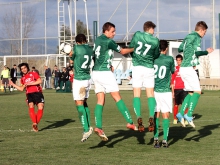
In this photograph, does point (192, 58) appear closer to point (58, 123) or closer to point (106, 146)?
point (106, 146)

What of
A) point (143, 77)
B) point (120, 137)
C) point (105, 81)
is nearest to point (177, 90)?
point (120, 137)

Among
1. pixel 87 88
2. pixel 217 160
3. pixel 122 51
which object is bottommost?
pixel 217 160

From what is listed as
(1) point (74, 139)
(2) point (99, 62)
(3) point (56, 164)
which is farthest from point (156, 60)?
(3) point (56, 164)

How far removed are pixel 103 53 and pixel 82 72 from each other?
0.71m

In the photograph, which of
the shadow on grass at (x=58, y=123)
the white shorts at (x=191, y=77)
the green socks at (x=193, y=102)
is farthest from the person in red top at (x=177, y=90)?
the green socks at (x=193, y=102)

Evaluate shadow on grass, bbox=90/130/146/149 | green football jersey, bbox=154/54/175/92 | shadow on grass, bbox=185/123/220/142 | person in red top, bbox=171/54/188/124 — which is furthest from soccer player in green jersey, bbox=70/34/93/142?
person in red top, bbox=171/54/188/124

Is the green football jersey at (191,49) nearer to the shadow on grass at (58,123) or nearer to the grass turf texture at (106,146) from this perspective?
the grass turf texture at (106,146)

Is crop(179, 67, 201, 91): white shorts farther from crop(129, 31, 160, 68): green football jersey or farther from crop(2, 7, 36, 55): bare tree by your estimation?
crop(2, 7, 36, 55): bare tree

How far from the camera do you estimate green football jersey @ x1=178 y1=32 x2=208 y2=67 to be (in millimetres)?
13531

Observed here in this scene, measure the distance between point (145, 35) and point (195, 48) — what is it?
212 cm

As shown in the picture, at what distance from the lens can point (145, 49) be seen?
11805mm

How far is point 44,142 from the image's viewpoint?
42.0 feet

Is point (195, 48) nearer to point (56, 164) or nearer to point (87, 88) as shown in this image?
point (87, 88)

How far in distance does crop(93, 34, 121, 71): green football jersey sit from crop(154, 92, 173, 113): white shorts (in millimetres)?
1236
